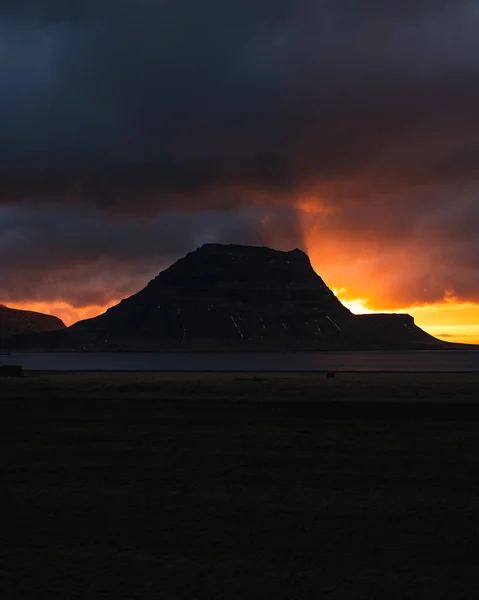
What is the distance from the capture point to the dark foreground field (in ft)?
29.5

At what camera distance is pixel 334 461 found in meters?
18.1

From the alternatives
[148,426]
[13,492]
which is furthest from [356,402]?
[13,492]

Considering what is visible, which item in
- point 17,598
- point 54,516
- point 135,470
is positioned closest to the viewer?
point 17,598

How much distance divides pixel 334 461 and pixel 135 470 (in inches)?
215

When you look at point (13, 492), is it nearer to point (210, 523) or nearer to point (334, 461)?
point (210, 523)

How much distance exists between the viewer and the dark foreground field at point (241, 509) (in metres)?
8.98

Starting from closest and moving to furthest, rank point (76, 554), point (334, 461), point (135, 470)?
point (76, 554) → point (135, 470) → point (334, 461)

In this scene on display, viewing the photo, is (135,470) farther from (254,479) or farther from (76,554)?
(76,554)

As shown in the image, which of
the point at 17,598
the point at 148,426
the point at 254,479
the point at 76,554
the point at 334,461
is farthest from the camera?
the point at 148,426

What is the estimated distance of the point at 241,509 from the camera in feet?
42.0

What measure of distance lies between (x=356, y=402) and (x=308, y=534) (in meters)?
26.6

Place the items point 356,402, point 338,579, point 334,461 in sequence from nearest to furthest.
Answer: point 338,579
point 334,461
point 356,402

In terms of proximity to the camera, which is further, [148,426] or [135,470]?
[148,426]

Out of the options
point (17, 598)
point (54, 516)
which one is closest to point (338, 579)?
point (17, 598)
